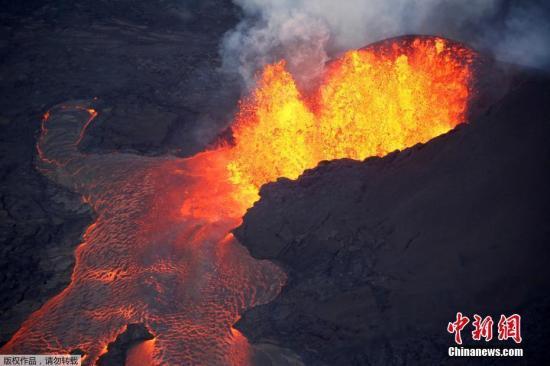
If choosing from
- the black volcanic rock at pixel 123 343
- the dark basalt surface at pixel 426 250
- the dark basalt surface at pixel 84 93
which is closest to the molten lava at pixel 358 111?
the dark basalt surface at pixel 426 250

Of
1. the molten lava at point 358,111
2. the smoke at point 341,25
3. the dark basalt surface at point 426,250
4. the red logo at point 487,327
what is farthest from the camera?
the smoke at point 341,25

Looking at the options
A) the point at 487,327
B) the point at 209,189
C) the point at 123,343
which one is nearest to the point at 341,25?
the point at 209,189

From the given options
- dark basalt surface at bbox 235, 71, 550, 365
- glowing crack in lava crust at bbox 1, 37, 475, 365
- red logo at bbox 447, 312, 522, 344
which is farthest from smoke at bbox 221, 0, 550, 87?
red logo at bbox 447, 312, 522, 344

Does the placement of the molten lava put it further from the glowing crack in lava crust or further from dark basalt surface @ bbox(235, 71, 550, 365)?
dark basalt surface @ bbox(235, 71, 550, 365)

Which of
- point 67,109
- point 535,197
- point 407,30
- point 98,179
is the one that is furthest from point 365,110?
point 67,109

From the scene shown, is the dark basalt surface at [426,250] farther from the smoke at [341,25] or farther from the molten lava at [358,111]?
the smoke at [341,25]
